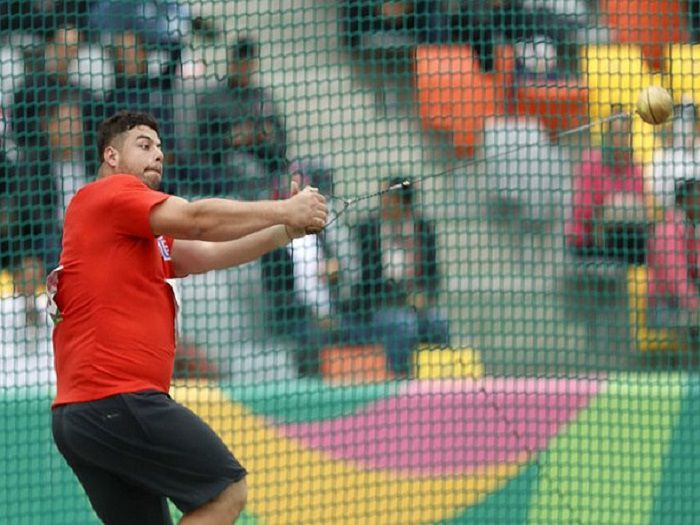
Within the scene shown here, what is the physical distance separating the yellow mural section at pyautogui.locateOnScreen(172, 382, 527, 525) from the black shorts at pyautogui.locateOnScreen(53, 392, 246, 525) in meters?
2.15

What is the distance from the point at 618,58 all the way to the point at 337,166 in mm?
1537

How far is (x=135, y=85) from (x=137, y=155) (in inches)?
95.2

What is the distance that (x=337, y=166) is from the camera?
7738mm

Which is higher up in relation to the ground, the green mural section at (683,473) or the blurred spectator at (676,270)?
the blurred spectator at (676,270)

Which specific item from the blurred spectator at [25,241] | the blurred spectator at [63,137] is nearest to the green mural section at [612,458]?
the blurred spectator at [25,241]

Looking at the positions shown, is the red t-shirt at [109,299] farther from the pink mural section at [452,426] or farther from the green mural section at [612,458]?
the green mural section at [612,458]

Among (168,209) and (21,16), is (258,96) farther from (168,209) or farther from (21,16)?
(168,209)

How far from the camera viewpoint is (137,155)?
4.85 m

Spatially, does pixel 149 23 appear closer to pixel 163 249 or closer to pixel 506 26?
pixel 506 26

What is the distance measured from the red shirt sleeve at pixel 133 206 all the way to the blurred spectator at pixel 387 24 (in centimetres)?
279

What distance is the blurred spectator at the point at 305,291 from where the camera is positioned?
23.4 ft

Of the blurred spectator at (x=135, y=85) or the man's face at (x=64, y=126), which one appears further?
the blurred spectator at (x=135, y=85)

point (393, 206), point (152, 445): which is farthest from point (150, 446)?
point (393, 206)

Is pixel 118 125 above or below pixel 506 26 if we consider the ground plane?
below
